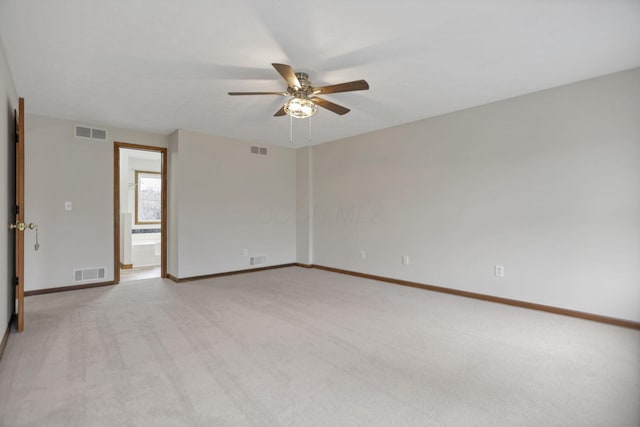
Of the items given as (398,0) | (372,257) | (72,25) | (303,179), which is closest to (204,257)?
(303,179)

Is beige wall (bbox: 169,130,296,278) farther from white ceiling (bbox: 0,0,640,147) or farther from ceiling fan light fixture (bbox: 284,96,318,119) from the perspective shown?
ceiling fan light fixture (bbox: 284,96,318,119)

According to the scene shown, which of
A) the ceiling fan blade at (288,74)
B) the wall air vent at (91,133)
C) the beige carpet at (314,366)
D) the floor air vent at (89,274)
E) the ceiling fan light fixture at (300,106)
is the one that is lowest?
the beige carpet at (314,366)

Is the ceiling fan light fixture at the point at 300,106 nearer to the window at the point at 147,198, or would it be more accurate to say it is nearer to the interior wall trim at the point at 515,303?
the interior wall trim at the point at 515,303

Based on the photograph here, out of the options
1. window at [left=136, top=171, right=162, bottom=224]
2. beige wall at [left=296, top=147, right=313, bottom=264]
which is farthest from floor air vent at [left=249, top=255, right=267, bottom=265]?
window at [left=136, top=171, right=162, bottom=224]

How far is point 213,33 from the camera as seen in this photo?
2338 mm

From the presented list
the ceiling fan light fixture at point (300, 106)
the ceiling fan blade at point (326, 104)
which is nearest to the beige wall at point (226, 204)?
the ceiling fan light fixture at point (300, 106)

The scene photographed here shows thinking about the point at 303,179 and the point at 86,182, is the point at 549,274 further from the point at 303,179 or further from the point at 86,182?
the point at 86,182

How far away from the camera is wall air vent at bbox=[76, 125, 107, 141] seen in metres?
4.53

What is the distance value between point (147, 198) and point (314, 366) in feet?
25.3

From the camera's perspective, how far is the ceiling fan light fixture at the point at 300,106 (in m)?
2.93

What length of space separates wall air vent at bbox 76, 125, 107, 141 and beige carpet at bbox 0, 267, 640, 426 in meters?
Result: 2.37

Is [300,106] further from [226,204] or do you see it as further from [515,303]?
[515,303]

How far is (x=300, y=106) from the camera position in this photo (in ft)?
9.75

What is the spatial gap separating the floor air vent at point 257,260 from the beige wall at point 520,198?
1.87m
